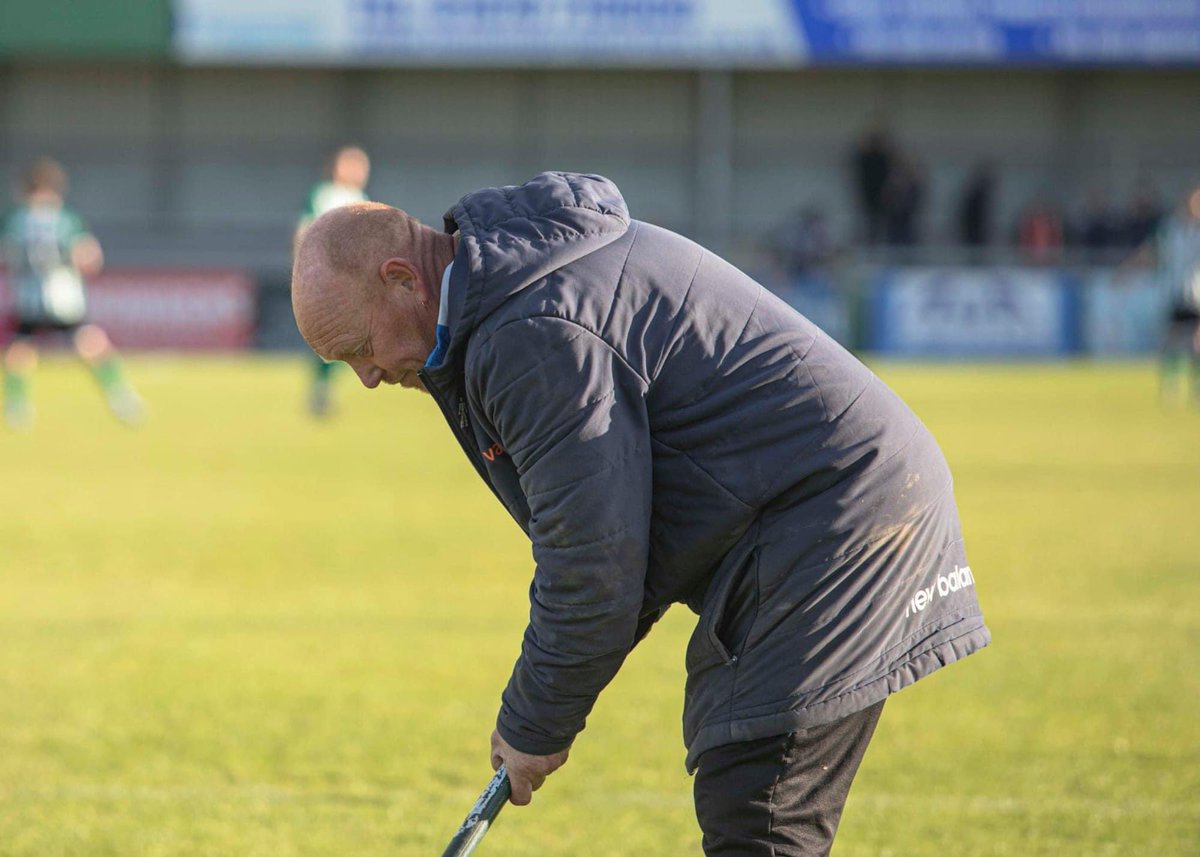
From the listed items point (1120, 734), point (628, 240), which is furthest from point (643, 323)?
point (1120, 734)

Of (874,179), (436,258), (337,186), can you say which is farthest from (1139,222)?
(436,258)

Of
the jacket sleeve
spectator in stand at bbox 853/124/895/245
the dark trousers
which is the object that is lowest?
spectator in stand at bbox 853/124/895/245

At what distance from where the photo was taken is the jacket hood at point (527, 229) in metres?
3.01

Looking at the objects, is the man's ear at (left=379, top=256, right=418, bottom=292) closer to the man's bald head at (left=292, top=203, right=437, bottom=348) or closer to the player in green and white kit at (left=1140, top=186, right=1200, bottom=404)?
the man's bald head at (left=292, top=203, right=437, bottom=348)

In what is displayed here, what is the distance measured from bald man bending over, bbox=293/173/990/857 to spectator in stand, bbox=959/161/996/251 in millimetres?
29881

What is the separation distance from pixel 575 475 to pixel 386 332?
0.49 metres

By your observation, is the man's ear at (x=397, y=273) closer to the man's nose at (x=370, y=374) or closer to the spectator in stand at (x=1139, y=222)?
the man's nose at (x=370, y=374)

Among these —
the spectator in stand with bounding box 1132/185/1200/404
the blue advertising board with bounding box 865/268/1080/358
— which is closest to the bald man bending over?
the spectator in stand with bounding box 1132/185/1200/404

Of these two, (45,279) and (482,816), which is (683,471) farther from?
(45,279)

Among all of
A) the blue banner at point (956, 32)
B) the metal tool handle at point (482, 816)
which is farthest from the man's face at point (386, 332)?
the blue banner at point (956, 32)

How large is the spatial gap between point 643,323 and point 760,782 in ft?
2.93

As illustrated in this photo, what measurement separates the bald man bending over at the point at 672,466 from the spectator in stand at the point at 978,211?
98.0 feet

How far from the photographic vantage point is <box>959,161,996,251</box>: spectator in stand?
32.1m

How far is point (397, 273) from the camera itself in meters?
3.10
